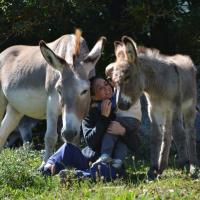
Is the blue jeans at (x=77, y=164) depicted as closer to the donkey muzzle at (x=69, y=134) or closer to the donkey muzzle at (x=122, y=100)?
the donkey muzzle at (x=69, y=134)

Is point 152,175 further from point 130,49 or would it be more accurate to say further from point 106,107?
point 130,49

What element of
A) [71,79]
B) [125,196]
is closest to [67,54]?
[71,79]

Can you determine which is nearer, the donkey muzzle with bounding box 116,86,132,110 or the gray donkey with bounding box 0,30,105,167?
the donkey muzzle with bounding box 116,86,132,110

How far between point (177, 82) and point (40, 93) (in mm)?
1807

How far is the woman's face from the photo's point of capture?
6.77 m

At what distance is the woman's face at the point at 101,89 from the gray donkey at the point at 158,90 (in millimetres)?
130

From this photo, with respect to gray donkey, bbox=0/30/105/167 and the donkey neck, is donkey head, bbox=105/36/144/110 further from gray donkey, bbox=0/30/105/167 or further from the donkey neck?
gray donkey, bbox=0/30/105/167

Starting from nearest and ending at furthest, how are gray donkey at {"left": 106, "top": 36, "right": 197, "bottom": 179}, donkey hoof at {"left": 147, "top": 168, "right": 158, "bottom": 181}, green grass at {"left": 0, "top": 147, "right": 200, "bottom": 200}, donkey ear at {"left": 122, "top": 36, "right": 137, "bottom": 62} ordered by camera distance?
1. green grass at {"left": 0, "top": 147, "right": 200, "bottom": 200}
2. donkey ear at {"left": 122, "top": 36, "right": 137, "bottom": 62}
3. gray donkey at {"left": 106, "top": 36, "right": 197, "bottom": 179}
4. donkey hoof at {"left": 147, "top": 168, "right": 158, "bottom": 181}

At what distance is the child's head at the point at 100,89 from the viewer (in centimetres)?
678

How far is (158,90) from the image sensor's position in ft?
21.8

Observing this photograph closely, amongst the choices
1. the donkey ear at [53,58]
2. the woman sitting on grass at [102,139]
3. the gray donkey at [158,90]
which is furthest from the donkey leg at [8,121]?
the gray donkey at [158,90]

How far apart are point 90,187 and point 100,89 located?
1.29 m

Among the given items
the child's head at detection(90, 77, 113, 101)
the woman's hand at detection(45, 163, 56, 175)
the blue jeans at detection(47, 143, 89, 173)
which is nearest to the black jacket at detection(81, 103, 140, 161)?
the child's head at detection(90, 77, 113, 101)

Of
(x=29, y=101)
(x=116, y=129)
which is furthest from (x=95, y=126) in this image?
(x=29, y=101)
